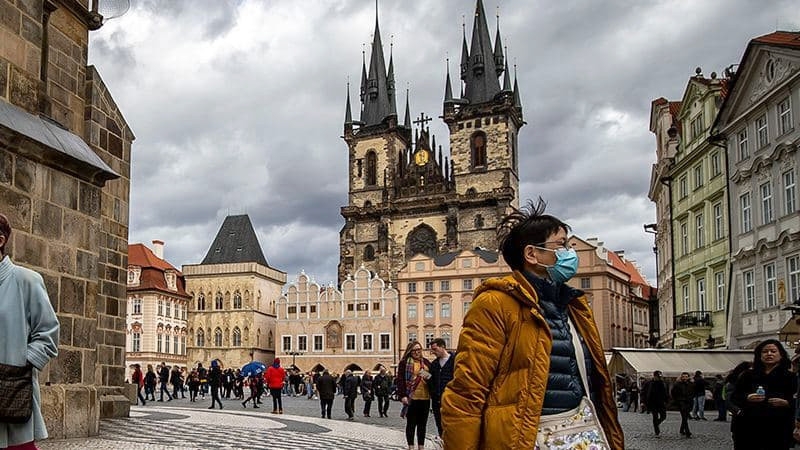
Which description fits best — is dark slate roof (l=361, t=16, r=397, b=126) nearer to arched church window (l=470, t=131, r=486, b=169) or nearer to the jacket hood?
arched church window (l=470, t=131, r=486, b=169)

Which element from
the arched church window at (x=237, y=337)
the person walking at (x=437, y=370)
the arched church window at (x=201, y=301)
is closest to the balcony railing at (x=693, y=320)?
the person walking at (x=437, y=370)

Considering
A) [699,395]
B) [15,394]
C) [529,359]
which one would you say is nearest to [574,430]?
[529,359]

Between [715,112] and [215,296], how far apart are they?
59.9m

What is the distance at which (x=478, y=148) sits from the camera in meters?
85.9

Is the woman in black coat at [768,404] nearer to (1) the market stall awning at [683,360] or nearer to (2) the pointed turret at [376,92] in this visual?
(1) the market stall awning at [683,360]

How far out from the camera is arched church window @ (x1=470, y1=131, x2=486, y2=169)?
8519cm

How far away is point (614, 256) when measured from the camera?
90500 mm

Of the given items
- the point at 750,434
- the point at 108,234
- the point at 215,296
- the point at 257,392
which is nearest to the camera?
the point at 750,434

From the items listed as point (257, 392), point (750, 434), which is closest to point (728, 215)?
point (257, 392)

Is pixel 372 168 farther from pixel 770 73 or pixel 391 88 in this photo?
pixel 770 73

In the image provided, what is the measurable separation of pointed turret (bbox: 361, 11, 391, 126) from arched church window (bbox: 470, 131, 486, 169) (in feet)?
34.8

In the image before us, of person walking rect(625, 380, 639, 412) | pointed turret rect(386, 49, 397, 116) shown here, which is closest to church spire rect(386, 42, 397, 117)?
pointed turret rect(386, 49, 397, 116)

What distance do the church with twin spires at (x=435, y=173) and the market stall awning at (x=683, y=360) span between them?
157 ft

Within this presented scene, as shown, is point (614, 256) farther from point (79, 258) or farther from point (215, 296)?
point (79, 258)
